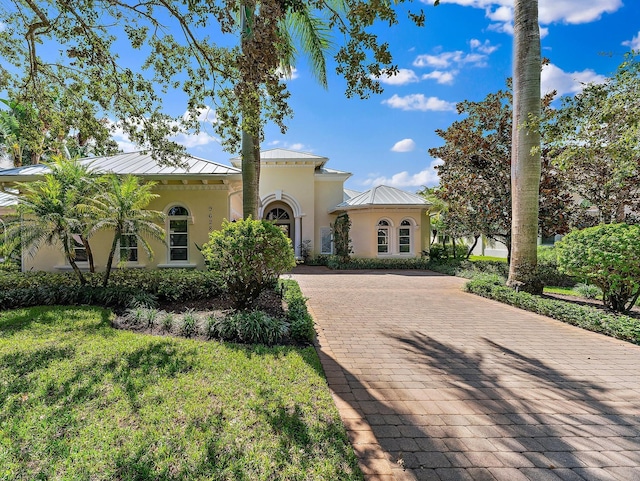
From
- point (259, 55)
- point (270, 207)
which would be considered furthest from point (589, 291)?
point (270, 207)

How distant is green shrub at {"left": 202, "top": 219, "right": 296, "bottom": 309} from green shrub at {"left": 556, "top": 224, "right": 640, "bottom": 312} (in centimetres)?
719

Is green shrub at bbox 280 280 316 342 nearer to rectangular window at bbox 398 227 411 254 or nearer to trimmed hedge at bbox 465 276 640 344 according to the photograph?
trimmed hedge at bbox 465 276 640 344

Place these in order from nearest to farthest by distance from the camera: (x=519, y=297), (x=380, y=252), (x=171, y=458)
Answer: (x=171, y=458), (x=519, y=297), (x=380, y=252)

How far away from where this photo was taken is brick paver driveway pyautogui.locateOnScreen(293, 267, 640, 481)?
282 centimetres

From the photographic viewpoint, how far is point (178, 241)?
12.3m

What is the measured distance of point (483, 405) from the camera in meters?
3.77

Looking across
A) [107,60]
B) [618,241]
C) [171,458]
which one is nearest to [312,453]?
[171,458]

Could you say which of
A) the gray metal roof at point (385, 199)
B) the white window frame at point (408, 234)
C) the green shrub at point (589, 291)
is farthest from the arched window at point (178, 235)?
the green shrub at point (589, 291)

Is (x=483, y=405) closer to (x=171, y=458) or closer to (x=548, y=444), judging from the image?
(x=548, y=444)

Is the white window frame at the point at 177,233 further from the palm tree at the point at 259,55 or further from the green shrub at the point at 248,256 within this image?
the green shrub at the point at 248,256

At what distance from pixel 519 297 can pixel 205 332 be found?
8519mm

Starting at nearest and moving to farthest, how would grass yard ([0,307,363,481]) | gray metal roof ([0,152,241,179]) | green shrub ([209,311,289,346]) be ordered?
grass yard ([0,307,363,481]), green shrub ([209,311,289,346]), gray metal roof ([0,152,241,179])

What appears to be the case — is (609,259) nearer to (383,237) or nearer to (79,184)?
(383,237)

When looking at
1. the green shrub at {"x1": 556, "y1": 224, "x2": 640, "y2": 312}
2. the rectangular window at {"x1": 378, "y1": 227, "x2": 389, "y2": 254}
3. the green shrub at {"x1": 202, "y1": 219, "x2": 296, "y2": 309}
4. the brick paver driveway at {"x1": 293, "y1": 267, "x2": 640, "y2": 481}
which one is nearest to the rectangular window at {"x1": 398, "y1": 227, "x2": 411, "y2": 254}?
the rectangular window at {"x1": 378, "y1": 227, "x2": 389, "y2": 254}
